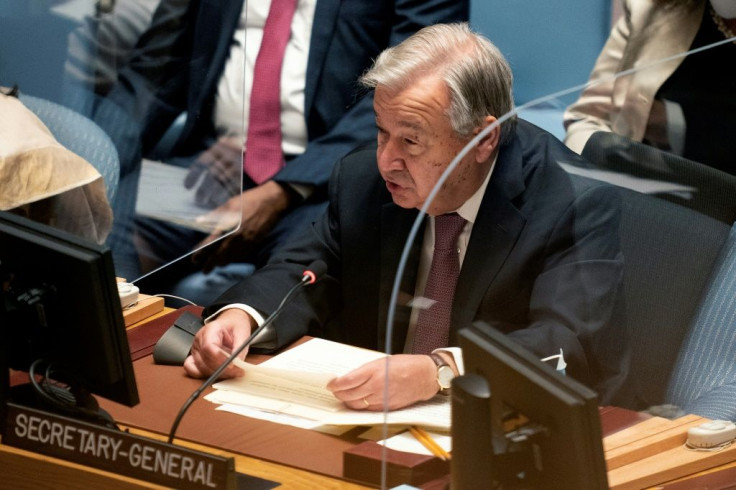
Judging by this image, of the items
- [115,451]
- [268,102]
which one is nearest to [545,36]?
[268,102]

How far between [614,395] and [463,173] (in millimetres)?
519

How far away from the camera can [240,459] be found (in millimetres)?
1547

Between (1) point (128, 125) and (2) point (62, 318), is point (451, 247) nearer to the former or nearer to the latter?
(2) point (62, 318)

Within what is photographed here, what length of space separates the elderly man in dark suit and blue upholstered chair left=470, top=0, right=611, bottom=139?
75cm

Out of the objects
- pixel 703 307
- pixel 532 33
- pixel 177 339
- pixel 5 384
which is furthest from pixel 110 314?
pixel 532 33

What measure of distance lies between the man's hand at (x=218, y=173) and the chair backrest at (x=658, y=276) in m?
1.86

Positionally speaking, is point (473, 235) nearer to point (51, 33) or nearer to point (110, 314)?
point (110, 314)

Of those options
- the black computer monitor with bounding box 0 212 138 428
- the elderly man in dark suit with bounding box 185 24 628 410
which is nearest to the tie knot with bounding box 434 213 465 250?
the elderly man in dark suit with bounding box 185 24 628 410

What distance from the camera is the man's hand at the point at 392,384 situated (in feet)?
5.13

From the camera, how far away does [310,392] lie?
170 centimetres

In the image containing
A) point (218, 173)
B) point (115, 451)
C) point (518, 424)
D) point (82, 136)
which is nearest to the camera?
point (518, 424)

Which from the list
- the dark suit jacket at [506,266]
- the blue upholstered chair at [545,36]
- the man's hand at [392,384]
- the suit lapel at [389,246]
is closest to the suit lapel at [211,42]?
the blue upholstered chair at [545,36]

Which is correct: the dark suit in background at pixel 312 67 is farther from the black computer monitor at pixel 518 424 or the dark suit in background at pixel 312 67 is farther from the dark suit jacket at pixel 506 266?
the black computer monitor at pixel 518 424

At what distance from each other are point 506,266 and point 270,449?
1.42 feet
